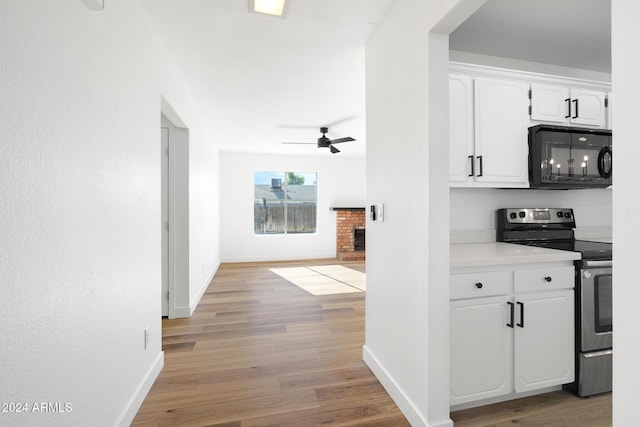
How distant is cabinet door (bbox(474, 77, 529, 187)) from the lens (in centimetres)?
204

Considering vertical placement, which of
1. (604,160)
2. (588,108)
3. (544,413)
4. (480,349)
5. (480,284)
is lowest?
(544,413)

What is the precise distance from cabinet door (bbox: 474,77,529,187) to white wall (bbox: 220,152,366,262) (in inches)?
200

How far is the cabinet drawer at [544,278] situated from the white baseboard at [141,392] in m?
2.33

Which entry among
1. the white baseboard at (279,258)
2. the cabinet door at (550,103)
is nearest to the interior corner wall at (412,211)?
the cabinet door at (550,103)

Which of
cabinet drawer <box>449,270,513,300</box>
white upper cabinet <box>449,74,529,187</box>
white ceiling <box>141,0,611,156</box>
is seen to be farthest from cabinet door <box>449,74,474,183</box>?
cabinet drawer <box>449,270,513,300</box>

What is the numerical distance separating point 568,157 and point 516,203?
0.49 metres

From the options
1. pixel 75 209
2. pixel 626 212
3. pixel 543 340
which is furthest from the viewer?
pixel 543 340

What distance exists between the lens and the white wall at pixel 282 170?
21.8ft

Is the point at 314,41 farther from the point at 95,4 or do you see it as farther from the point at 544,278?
the point at 544,278

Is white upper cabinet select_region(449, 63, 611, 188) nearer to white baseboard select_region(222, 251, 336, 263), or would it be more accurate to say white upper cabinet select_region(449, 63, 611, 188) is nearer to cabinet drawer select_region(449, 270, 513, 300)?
cabinet drawer select_region(449, 270, 513, 300)

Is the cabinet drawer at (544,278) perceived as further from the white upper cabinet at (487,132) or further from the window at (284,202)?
the window at (284,202)

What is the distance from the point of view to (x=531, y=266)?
5.69ft

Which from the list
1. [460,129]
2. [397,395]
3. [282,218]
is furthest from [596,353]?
[282,218]

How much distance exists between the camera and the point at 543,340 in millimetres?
1760
